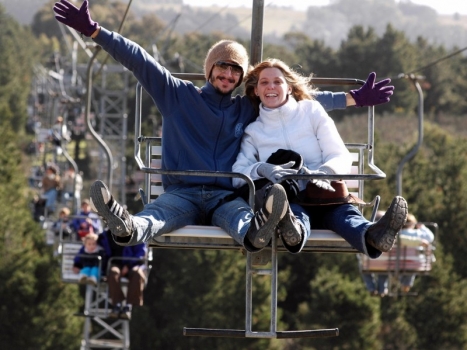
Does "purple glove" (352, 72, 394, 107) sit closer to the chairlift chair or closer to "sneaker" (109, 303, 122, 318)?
the chairlift chair

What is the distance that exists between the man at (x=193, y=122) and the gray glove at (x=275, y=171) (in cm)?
1

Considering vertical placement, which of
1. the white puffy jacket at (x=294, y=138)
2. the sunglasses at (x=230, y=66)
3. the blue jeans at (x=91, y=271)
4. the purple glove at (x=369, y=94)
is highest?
the sunglasses at (x=230, y=66)

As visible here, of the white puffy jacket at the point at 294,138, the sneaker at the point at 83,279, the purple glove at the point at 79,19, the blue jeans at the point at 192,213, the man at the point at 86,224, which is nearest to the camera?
the blue jeans at the point at 192,213

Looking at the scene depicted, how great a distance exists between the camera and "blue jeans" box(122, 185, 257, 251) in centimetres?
820

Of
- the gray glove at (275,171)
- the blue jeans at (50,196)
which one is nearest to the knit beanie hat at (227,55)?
the gray glove at (275,171)

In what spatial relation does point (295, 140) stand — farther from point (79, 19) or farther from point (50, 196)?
point (50, 196)

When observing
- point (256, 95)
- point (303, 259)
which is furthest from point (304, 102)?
point (303, 259)

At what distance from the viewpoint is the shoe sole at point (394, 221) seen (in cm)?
798

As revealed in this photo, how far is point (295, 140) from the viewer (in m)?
8.77

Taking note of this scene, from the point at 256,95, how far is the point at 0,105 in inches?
2262

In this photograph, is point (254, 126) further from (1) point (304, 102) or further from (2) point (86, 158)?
(2) point (86, 158)

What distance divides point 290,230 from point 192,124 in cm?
118

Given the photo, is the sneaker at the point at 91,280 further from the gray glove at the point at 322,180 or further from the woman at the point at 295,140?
the gray glove at the point at 322,180

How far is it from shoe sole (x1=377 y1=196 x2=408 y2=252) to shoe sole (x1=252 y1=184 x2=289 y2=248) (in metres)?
0.61
